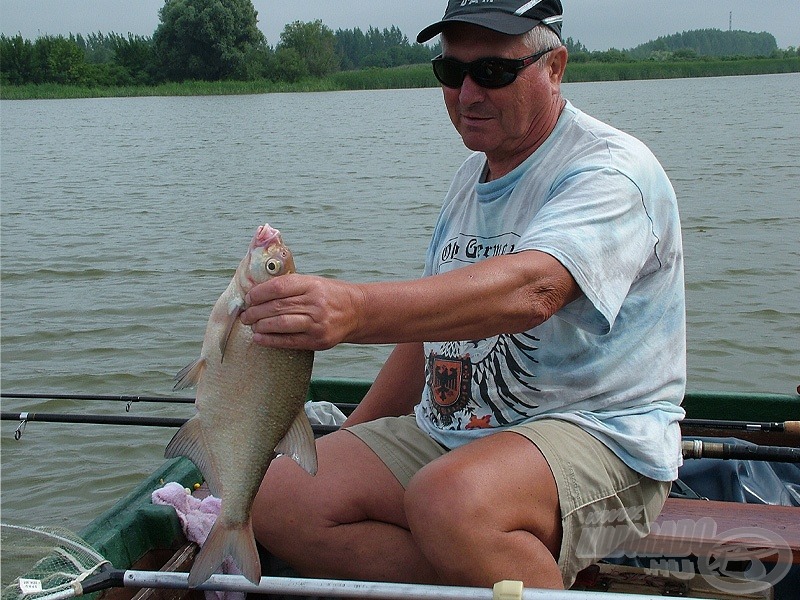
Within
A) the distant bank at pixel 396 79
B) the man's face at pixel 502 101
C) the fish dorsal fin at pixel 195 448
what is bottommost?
the fish dorsal fin at pixel 195 448

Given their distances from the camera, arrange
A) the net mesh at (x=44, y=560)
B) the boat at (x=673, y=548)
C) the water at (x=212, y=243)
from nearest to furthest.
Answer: the net mesh at (x=44, y=560)
the boat at (x=673, y=548)
the water at (x=212, y=243)

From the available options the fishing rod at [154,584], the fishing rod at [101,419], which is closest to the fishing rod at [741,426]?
the fishing rod at [154,584]

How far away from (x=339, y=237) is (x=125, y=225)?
3669mm

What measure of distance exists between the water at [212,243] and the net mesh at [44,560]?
8.55ft

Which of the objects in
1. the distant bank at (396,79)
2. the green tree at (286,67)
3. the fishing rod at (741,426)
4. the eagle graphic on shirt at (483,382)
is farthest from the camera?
the green tree at (286,67)

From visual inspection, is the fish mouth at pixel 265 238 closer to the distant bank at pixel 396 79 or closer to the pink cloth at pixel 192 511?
the pink cloth at pixel 192 511

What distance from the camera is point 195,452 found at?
8.68 ft

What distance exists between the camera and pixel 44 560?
9.92 ft

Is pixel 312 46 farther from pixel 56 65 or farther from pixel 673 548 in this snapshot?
pixel 673 548

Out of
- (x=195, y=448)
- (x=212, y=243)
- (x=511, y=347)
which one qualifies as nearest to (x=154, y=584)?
(x=195, y=448)

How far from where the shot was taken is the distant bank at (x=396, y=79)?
50.6 meters

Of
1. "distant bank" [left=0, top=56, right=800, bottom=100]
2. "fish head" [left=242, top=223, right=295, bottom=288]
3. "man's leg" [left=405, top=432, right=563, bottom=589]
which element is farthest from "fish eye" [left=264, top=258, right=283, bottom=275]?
"distant bank" [left=0, top=56, right=800, bottom=100]

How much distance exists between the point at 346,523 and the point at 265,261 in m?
1.08

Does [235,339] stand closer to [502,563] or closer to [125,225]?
[502,563]
